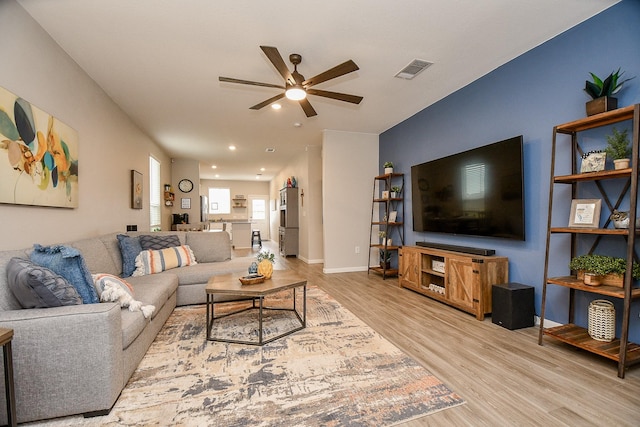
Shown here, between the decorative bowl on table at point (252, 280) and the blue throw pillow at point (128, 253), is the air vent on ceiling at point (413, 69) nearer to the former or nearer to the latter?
the decorative bowl on table at point (252, 280)

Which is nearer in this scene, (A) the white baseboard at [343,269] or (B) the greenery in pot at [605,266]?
(B) the greenery in pot at [605,266]

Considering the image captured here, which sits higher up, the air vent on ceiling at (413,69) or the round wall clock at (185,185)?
the air vent on ceiling at (413,69)

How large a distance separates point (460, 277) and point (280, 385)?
233cm

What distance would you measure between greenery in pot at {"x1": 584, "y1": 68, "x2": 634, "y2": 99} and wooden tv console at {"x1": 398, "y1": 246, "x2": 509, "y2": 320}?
5.47 feet

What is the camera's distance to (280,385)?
1.84 metres

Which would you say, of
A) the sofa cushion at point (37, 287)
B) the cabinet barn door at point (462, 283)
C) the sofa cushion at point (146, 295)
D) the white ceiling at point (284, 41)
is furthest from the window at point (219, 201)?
the sofa cushion at point (37, 287)

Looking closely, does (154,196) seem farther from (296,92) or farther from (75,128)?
(296,92)

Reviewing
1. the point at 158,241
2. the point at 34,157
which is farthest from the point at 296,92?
the point at 158,241

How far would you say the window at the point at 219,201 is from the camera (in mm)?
12188

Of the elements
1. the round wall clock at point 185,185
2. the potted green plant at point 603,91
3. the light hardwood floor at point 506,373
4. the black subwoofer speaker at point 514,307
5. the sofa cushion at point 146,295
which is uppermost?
the potted green plant at point 603,91

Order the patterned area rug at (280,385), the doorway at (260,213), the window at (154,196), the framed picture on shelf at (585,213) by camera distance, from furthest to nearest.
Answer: the doorway at (260,213)
the window at (154,196)
the framed picture on shelf at (585,213)
the patterned area rug at (280,385)

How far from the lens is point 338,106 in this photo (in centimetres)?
420

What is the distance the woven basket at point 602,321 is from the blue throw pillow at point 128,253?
4.29 m

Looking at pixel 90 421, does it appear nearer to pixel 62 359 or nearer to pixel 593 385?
pixel 62 359
